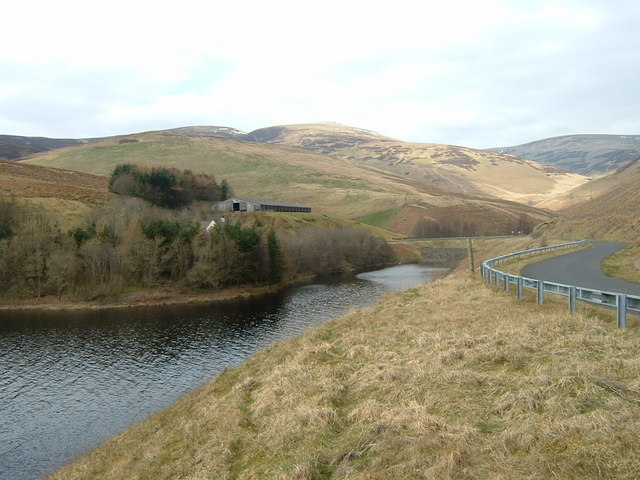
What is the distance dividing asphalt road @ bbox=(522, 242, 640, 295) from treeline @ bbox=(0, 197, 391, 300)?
139ft

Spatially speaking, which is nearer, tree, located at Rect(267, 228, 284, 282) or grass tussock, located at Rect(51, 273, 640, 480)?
grass tussock, located at Rect(51, 273, 640, 480)

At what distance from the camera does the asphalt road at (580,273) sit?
21.7 meters

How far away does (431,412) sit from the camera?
10.1m

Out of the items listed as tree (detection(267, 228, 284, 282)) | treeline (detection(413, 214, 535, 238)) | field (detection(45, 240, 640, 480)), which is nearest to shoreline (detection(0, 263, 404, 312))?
tree (detection(267, 228, 284, 282))

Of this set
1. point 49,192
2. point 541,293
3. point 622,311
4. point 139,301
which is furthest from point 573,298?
point 49,192

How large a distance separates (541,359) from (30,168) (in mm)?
131801

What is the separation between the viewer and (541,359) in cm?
1177

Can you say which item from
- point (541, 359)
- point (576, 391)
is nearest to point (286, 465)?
point (576, 391)

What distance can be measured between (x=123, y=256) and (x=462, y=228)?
110m

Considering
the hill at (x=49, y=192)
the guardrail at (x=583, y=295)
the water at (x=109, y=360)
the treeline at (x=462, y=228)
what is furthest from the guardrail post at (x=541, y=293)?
the treeline at (x=462, y=228)

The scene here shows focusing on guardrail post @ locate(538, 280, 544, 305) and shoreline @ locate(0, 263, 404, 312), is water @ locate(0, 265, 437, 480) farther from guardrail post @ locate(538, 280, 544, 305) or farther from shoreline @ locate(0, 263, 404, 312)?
guardrail post @ locate(538, 280, 544, 305)

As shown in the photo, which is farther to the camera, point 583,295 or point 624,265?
point 624,265

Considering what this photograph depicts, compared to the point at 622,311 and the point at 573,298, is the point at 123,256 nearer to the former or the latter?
the point at 573,298

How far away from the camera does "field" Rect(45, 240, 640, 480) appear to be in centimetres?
764
